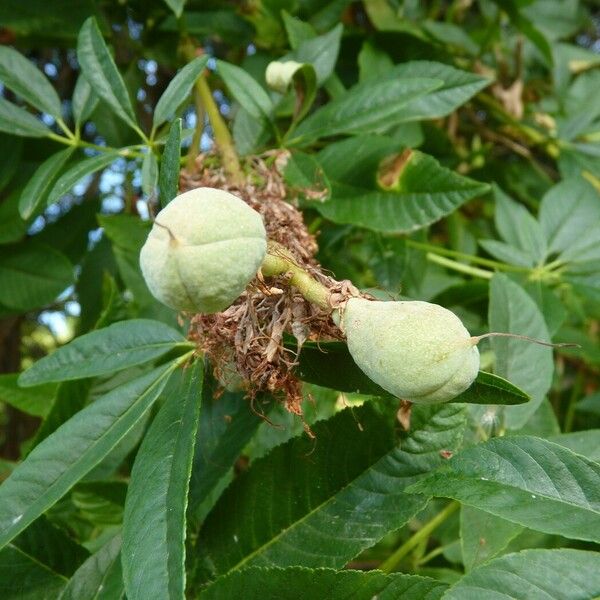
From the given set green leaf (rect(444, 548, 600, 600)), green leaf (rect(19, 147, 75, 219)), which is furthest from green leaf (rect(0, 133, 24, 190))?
green leaf (rect(444, 548, 600, 600))

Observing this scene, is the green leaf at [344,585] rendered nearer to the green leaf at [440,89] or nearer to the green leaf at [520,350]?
the green leaf at [520,350]

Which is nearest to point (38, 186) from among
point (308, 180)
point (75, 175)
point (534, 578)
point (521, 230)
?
point (75, 175)

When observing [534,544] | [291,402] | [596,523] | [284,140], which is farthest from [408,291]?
[596,523]

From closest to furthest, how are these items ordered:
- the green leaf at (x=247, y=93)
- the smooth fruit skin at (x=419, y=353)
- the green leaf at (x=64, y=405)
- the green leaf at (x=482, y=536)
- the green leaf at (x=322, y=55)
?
the smooth fruit skin at (x=419, y=353)
the green leaf at (x=482, y=536)
the green leaf at (x=64, y=405)
the green leaf at (x=247, y=93)
the green leaf at (x=322, y=55)

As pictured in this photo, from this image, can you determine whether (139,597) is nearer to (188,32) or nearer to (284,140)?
(284,140)

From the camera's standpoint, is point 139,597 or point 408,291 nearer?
point 139,597

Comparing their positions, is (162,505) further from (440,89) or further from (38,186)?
(440,89)

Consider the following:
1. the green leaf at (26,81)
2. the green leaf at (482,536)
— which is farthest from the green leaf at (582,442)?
the green leaf at (26,81)
